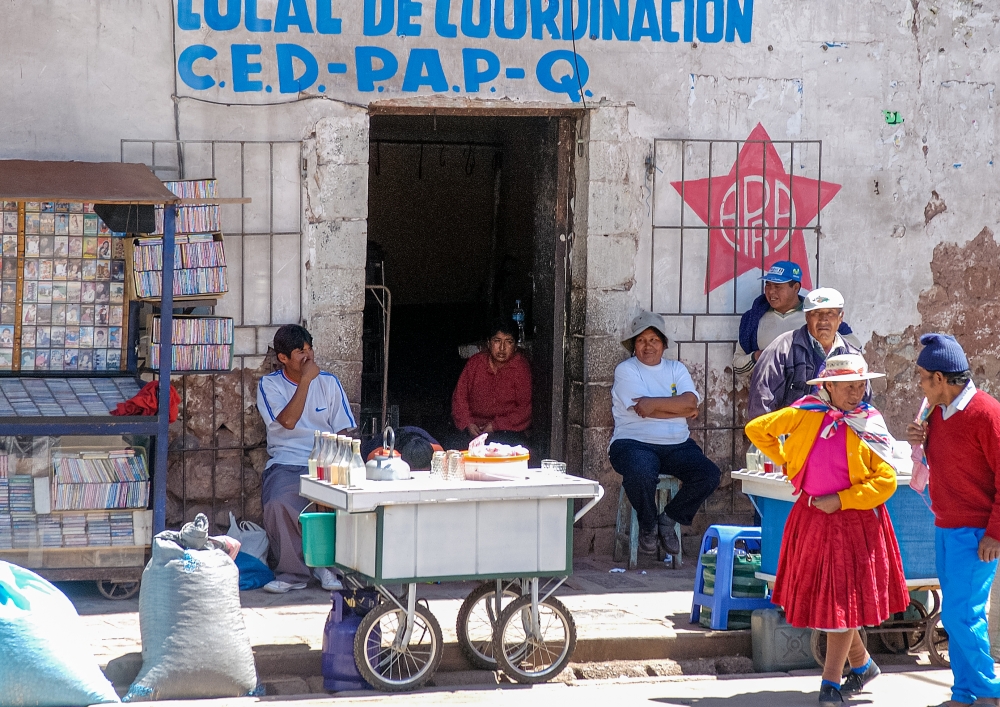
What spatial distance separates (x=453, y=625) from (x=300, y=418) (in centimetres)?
156

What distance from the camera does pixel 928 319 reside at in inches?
336

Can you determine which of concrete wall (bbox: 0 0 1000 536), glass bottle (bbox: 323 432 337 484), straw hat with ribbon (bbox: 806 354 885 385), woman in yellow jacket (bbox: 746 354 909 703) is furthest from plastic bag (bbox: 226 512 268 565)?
straw hat with ribbon (bbox: 806 354 885 385)

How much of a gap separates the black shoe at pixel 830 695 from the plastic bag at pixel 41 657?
2.96m

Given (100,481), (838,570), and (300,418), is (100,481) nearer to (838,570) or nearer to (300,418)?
(300,418)

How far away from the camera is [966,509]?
17.6 ft

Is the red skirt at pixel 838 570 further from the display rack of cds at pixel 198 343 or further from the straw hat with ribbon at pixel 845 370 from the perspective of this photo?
the display rack of cds at pixel 198 343

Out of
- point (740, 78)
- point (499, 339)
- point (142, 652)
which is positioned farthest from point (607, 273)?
point (142, 652)

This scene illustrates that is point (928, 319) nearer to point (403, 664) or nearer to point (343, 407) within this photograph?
point (343, 407)

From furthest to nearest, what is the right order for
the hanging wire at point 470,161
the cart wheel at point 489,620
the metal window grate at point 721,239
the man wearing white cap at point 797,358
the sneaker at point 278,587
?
the hanging wire at point 470,161 < the metal window grate at point 721,239 < the man wearing white cap at point 797,358 < the sneaker at point 278,587 < the cart wheel at point 489,620

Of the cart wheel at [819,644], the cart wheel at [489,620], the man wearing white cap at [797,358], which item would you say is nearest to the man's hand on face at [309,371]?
the cart wheel at [489,620]

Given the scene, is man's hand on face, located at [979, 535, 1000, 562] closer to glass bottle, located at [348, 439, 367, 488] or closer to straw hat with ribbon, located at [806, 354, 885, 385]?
straw hat with ribbon, located at [806, 354, 885, 385]

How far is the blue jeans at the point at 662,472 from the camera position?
7574 mm

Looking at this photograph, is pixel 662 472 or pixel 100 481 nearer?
pixel 100 481

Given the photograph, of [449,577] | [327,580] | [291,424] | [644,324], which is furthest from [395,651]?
[644,324]
